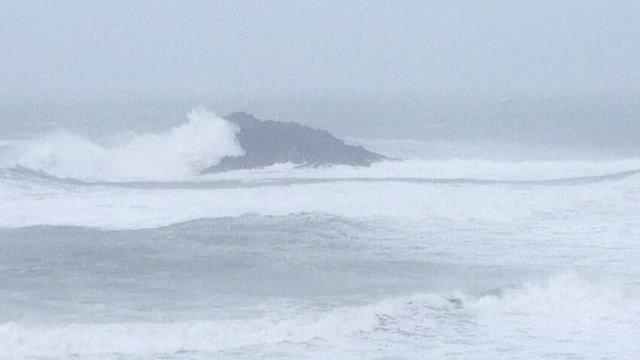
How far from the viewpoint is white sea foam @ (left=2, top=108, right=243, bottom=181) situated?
110ft

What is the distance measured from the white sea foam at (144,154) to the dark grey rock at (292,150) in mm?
630

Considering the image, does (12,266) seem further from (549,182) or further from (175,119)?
(175,119)

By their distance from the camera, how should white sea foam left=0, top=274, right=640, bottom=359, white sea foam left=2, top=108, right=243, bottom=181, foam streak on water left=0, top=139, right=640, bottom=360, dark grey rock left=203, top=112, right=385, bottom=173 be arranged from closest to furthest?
white sea foam left=0, top=274, right=640, bottom=359
foam streak on water left=0, top=139, right=640, bottom=360
dark grey rock left=203, top=112, right=385, bottom=173
white sea foam left=2, top=108, right=243, bottom=181

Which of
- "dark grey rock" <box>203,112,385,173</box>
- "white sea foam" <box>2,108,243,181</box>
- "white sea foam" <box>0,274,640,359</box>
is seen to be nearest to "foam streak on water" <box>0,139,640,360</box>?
"white sea foam" <box>0,274,640,359</box>

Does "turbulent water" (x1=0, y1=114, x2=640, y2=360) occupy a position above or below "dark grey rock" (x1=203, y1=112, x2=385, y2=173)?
below

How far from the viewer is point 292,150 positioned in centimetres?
3322

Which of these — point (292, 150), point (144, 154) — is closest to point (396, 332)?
point (292, 150)

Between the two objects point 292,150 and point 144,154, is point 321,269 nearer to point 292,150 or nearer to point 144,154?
point 292,150

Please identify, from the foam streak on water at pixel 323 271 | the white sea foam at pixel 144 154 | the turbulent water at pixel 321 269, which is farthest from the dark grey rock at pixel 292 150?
the foam streak on water at pixel 323 271

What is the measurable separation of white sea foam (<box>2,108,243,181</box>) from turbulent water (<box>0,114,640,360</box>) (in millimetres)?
4530

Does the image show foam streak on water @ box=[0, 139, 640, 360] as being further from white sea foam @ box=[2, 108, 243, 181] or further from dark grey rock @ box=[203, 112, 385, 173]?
white sea foam @ box=[2, 108, 243, 181]

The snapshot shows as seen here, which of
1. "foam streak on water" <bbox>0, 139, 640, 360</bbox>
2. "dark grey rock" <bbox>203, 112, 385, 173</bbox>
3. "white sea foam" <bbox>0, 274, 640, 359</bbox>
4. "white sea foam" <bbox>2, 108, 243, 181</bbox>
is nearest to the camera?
"white sea foam" <bbox>0, 274, 640, 359</bbox>

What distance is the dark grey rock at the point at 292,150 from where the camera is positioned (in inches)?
1291

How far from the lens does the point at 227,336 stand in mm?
12781
